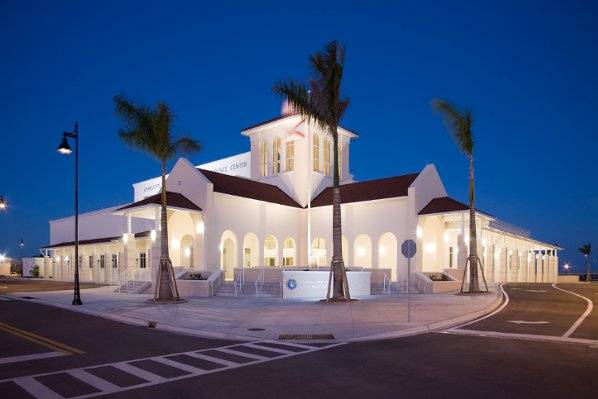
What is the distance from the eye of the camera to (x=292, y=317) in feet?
56.2

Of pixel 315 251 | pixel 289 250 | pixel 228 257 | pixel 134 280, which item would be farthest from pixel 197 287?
pixel 289 250

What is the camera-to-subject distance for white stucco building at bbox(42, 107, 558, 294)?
3591 cm

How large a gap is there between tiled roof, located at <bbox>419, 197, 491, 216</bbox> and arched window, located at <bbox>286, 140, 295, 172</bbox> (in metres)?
14.1

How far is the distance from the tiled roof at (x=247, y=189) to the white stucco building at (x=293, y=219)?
139mm

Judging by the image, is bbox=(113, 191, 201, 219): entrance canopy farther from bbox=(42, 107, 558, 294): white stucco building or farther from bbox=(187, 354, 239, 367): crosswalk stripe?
bbox=(187, 354, 239, 367): crosswalk stripe

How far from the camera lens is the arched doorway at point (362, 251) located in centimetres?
4106

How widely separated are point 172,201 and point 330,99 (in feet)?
51.5

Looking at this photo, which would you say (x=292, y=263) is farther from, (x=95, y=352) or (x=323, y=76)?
(x=95, y=352)

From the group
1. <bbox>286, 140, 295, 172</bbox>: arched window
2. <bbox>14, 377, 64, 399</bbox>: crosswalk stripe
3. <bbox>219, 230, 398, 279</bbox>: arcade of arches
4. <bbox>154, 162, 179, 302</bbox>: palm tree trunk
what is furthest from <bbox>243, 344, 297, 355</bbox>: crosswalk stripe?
<bbox>286, 140, 295, 172</bbox>: arched window

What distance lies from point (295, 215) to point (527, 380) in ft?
119

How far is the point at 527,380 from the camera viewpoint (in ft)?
27.2

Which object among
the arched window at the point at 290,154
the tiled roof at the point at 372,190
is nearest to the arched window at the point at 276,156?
the arched window at the point at 290,154

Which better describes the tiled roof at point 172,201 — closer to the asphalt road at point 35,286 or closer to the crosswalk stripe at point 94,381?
the asphalt road at point 35,286

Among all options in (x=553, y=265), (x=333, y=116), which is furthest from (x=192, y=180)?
(x=553, y=265)
